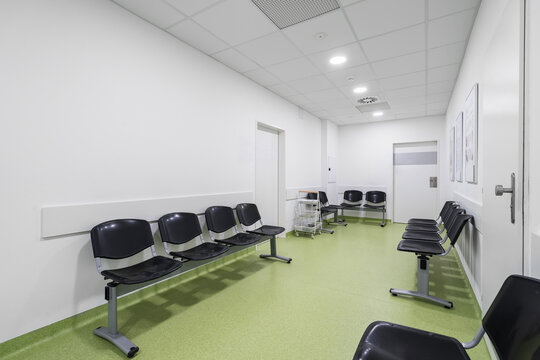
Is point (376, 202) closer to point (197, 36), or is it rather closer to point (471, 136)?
point (471, 136)

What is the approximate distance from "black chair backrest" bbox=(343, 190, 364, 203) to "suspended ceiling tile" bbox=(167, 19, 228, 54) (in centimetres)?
526

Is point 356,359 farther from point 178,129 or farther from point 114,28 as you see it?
point 114,28

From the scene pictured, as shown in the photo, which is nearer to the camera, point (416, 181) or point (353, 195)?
point (416, 181)

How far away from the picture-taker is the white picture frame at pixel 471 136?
97.9 inches

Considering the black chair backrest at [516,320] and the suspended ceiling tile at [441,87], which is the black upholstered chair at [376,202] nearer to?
the suspended ceiling tile at [441,87]

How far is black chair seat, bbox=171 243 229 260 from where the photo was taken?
8.36 ft

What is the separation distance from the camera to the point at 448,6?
241 cm

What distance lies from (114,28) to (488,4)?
128 inches

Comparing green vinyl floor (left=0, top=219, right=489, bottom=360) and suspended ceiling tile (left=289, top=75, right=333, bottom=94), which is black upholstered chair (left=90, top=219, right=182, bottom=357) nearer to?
green vinyl floor (left=0, top=219, right=489, bottom=360)

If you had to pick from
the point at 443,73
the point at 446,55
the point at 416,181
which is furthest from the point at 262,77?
the point at 416,181

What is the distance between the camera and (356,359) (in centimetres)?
111

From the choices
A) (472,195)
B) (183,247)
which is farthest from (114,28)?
(472,195)

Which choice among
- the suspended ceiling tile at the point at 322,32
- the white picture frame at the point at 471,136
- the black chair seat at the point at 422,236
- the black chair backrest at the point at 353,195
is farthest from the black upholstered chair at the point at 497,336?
the black chair backrest at the point at 353,195

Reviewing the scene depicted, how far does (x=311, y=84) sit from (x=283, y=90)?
0.55 m
